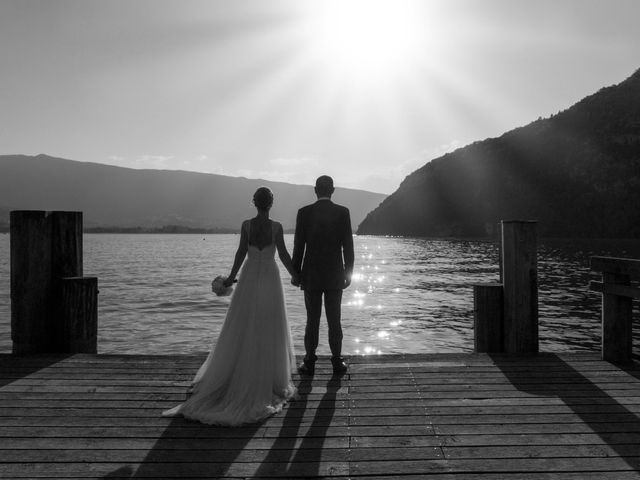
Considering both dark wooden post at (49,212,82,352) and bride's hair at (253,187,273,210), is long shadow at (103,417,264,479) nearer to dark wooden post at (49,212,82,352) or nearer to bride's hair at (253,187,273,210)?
bride's hair at (253,187,273,210)

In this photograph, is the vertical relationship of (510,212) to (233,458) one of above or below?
above

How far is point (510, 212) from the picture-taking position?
142 meters

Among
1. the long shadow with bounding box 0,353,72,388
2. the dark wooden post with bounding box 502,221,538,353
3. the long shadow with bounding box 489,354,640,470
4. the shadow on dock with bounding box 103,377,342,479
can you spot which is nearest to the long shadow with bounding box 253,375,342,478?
the shadow on dock with bounding box 103,377,342,479

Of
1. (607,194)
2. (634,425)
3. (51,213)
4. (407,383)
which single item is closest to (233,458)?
(407,383)

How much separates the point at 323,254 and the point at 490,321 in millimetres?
3153

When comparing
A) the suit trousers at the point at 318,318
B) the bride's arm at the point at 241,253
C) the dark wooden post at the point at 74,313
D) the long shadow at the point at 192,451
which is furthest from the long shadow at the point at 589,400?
the dark wooden post at the point at 74,313

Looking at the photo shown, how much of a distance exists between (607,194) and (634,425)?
452 feet

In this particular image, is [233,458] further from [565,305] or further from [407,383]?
[565,305]

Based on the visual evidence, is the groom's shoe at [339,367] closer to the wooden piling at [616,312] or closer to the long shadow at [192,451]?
the long shadow at [192,451]

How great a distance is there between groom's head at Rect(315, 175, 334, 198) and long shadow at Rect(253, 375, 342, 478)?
101 inches

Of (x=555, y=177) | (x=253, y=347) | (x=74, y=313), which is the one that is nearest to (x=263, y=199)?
(x=253, y=347)

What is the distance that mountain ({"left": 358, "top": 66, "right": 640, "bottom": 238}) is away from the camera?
121125mm

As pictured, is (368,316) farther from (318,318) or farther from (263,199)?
(263,199)

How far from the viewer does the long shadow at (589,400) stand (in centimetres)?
421
